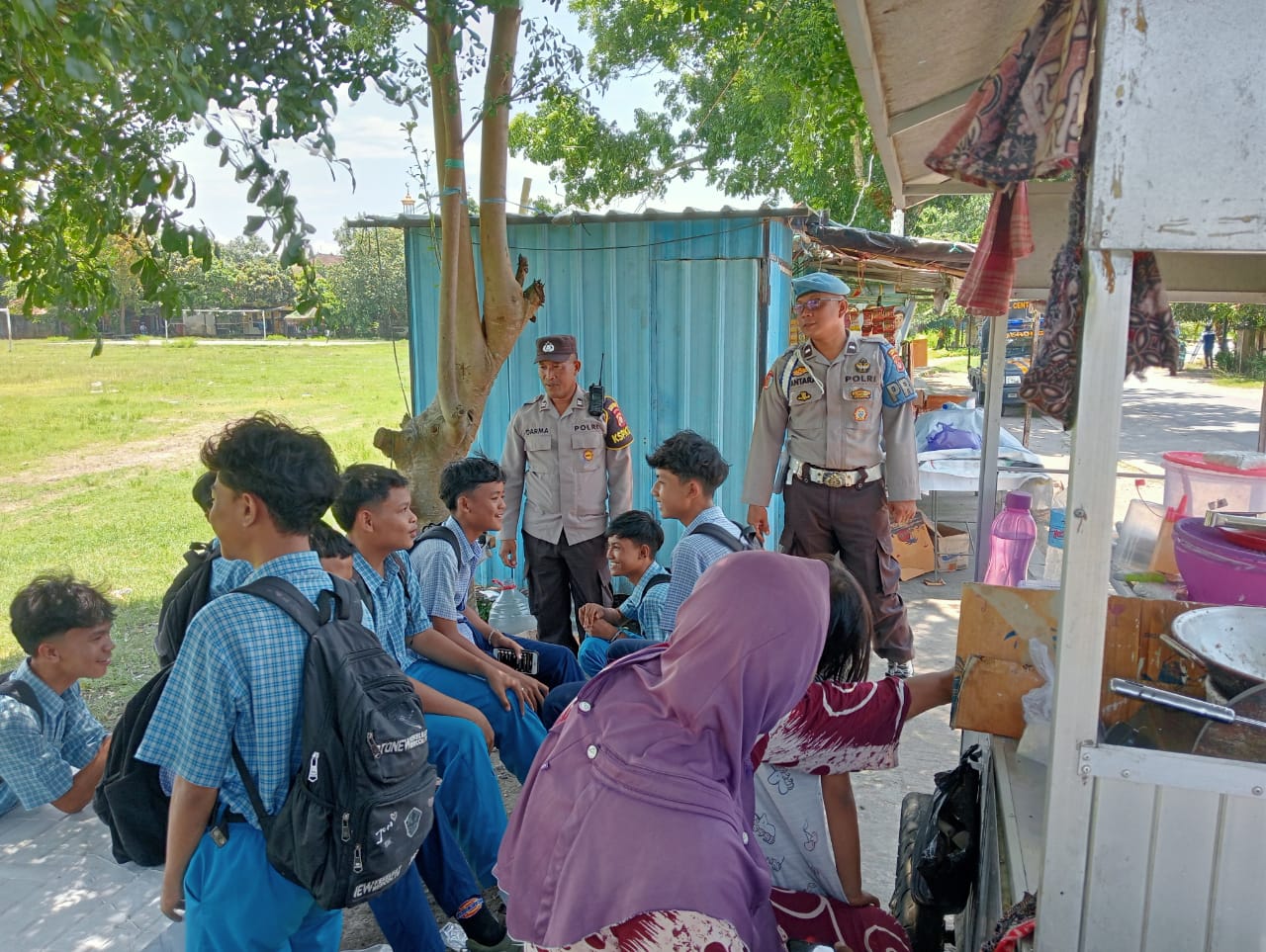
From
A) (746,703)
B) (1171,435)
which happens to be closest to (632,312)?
(746,703)

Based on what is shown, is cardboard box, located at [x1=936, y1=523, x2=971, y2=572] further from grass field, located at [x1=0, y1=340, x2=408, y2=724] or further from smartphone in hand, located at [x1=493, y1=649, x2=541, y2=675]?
grass field, located at [x1=0, y1=340, x2=408, y2=724]

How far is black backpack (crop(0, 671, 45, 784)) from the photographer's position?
122 inches

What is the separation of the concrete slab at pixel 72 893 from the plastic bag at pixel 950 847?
2167 millimetres

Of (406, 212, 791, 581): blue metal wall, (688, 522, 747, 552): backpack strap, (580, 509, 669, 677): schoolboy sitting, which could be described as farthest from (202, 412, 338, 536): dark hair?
(406, 212, 791, 581): blue metal wall

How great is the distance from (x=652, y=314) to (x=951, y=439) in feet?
13.6

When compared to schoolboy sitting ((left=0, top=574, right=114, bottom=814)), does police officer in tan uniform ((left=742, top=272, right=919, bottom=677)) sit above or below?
above

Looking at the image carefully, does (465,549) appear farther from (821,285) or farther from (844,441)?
(821,285)

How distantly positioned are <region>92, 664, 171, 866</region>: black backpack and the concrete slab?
0.87 metres

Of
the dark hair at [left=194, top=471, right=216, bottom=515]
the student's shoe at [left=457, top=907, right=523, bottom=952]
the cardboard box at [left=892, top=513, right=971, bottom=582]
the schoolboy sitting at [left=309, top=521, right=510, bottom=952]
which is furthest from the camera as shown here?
the cardboard box at [left=892, top=513, right=971, bottom=582]

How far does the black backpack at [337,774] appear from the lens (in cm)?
185

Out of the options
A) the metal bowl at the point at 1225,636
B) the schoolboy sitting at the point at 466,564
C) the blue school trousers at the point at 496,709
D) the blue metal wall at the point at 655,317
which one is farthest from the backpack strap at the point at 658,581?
the blue metal wall at the point at 655,317

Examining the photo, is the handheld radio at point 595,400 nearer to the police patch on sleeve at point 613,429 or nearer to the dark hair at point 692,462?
the police patch on sleeve at point 613,429

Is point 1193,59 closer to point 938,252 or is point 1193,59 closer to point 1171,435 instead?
point 938,252

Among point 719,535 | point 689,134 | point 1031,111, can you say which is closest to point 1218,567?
point 1031,111
